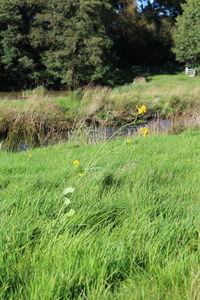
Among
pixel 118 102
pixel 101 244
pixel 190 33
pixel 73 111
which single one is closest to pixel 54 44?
pixel 190 33

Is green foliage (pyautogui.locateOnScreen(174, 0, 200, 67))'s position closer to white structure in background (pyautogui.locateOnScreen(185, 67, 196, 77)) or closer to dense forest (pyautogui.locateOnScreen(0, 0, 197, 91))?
dense forest (pyautogui.locateOnScreen(0, 0, 197, 91))

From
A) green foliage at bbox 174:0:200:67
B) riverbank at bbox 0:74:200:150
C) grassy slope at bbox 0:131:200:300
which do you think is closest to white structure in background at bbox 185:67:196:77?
green foliage at bbox 174:0:200:67

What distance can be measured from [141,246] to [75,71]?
2717 cm

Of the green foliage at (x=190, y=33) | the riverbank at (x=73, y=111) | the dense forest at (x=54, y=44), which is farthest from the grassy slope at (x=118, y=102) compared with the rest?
the green foliage at (x=190, y=33)

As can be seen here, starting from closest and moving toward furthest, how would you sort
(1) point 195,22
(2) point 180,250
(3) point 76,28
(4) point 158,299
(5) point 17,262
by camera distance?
(4) point 158,299 < (5) point 17,262 < (2) point 180,250 < (3) point 76,28 < (1) point 195,22

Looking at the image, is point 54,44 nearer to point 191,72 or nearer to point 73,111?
point 191,72

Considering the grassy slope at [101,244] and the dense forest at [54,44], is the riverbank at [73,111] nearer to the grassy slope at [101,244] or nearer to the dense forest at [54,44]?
the grassy slope at [101,244]

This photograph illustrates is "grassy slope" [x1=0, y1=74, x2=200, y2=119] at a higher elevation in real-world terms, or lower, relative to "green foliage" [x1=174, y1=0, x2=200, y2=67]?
lower

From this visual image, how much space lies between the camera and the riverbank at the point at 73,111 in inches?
398

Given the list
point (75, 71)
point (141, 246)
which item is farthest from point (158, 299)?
point (75, 71)

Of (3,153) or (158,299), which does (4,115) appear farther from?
(158,299)

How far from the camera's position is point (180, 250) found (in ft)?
5.75

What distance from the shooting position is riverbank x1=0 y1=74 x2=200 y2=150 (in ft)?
33.1

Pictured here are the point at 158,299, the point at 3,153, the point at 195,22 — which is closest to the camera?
the point at 158,299
